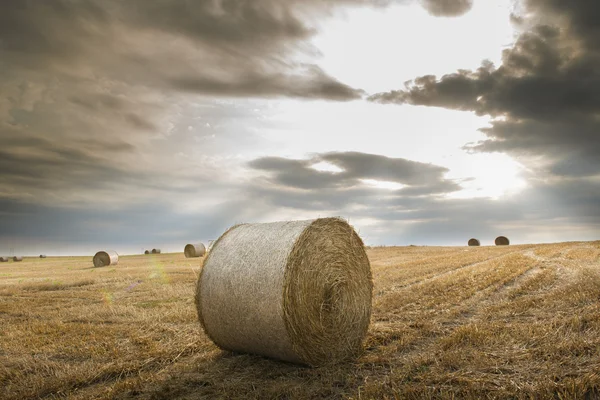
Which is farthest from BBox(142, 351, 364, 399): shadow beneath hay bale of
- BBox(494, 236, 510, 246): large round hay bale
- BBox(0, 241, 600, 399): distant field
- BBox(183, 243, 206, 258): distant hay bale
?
BBox(494, 236, 510, 246): large round hay bale

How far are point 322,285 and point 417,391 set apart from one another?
2450 mm

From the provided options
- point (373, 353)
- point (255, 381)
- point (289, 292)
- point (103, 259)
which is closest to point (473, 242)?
point (103, 259)

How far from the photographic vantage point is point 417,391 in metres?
5.11

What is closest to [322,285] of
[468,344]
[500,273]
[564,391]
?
[468,344]

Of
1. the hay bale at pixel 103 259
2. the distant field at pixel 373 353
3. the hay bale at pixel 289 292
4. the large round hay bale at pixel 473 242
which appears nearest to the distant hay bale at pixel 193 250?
the hay bale at pixel 103 259

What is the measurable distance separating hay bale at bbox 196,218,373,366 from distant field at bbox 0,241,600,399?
361 mm

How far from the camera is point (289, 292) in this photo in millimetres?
6504

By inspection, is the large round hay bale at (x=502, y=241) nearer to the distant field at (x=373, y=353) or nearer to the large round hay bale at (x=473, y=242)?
the large round hay bale at (x=473, y=242)

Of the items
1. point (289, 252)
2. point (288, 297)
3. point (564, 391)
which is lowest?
point (564, 391)

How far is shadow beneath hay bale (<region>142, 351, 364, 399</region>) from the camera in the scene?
5.48m

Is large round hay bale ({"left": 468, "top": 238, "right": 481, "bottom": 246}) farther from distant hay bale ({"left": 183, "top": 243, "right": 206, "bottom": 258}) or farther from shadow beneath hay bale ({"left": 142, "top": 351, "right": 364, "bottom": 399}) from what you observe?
shadow beneath hay bale ({"left": 142, "top": 351, "right": 364, "bottom": 399})

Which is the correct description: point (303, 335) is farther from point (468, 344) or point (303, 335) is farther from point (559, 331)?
point (559, 331)

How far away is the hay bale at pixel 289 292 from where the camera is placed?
6551mm

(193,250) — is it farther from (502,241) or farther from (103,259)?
(502,241)
